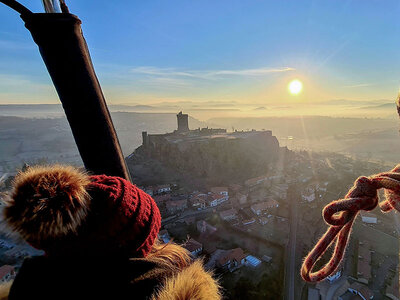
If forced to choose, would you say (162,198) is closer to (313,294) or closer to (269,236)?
(269,236)

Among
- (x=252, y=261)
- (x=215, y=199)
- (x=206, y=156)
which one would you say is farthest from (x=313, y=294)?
(x=206, y=156)

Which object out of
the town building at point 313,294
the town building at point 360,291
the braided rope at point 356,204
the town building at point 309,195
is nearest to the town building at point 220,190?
the town building at point 309,195

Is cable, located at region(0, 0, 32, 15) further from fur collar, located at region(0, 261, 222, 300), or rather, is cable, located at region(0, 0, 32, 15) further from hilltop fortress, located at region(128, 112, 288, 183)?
hilltop fortress, located at region(128, 112, 288, 183)

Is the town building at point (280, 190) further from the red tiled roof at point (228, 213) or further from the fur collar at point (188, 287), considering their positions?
the fur collar at point (188, 287)

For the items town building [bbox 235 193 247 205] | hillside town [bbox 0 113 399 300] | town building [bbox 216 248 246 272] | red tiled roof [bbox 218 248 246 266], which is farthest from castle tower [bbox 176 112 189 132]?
town building [bbox 216 248 246 272]

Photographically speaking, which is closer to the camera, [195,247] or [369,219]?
[195,247]
